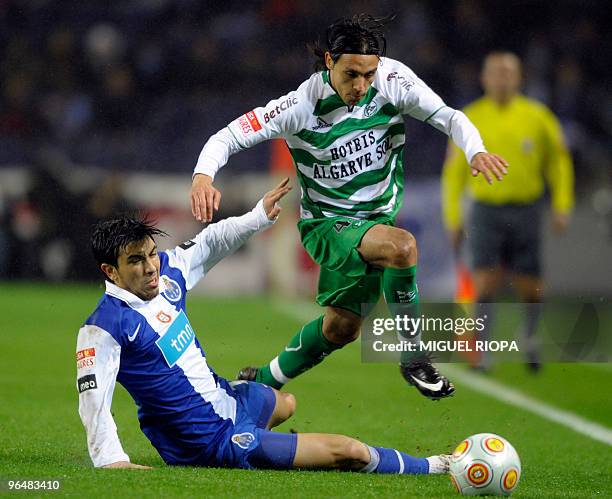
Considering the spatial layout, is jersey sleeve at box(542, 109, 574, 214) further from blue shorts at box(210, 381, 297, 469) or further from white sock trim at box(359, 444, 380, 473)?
blue shorts at box(210, 381, 297, 469)

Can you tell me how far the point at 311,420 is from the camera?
6.66 m

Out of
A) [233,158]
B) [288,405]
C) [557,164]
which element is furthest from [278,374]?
[233,158]

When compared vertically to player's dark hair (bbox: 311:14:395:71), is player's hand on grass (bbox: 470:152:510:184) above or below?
below

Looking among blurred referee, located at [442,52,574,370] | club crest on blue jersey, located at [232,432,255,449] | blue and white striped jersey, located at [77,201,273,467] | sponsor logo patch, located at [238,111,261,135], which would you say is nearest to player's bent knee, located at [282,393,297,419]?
blue and white striped jersey, located at [77,201,273,467]

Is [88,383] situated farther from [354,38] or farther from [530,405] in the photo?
[530,405]

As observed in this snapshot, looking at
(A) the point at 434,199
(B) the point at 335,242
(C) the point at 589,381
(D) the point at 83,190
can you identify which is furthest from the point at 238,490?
(D) the point at 83,190

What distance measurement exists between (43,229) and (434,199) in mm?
5086

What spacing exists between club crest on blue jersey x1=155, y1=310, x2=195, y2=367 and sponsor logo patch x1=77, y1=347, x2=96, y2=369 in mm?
304

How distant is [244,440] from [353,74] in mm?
1846

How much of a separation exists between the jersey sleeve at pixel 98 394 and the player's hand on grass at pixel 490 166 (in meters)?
1.90

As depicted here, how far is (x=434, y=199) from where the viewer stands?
14680 mm

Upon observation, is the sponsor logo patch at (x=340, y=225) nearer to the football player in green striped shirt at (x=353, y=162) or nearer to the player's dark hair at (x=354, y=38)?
the football player in green striped shirt at (x=353, y=162)

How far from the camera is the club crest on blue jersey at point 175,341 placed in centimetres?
492

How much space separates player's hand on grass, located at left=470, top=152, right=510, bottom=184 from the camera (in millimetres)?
5398
